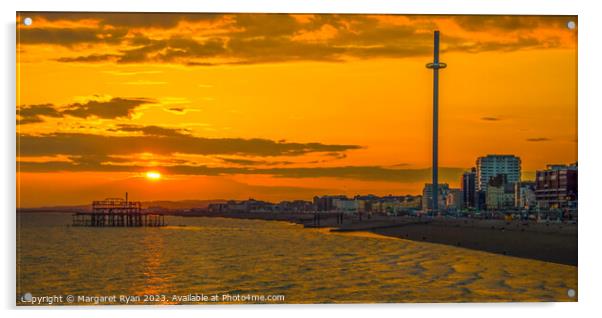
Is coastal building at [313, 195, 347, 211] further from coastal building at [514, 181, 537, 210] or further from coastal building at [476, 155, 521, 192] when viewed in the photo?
coastal building at [514, 181, 537, 210]

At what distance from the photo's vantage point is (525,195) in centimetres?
1531

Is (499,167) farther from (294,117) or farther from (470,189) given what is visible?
(294,117)

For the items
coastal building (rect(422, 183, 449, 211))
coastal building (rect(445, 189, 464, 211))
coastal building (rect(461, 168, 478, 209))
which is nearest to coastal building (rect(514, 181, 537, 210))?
coastal building (rect(461, 168, 478, 209))

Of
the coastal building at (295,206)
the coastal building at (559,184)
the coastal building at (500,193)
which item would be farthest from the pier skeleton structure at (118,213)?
the coastal building at (559,184)

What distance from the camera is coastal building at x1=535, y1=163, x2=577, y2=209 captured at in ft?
36.0

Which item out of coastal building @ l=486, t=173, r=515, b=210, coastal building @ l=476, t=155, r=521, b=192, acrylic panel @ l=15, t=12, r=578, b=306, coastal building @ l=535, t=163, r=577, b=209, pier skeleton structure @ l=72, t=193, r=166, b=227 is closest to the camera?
acrylic panel @ l=15, t=12, r=578, b=306

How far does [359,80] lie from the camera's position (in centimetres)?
1151

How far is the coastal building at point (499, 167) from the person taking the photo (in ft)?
40.5

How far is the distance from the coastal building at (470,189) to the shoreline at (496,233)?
0.88 meters

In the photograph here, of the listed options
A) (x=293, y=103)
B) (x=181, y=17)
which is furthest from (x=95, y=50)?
(x=293, y=103)

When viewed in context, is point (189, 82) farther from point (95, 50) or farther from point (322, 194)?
point (322, 194)

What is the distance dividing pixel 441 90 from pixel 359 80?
3.94 ft

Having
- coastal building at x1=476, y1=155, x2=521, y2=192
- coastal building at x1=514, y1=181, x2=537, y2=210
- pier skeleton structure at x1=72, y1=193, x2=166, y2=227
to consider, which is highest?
coastal building at x1=476, y1=155, x2=521, y2=192

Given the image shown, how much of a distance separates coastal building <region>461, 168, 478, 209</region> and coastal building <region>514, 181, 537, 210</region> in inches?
31.2
